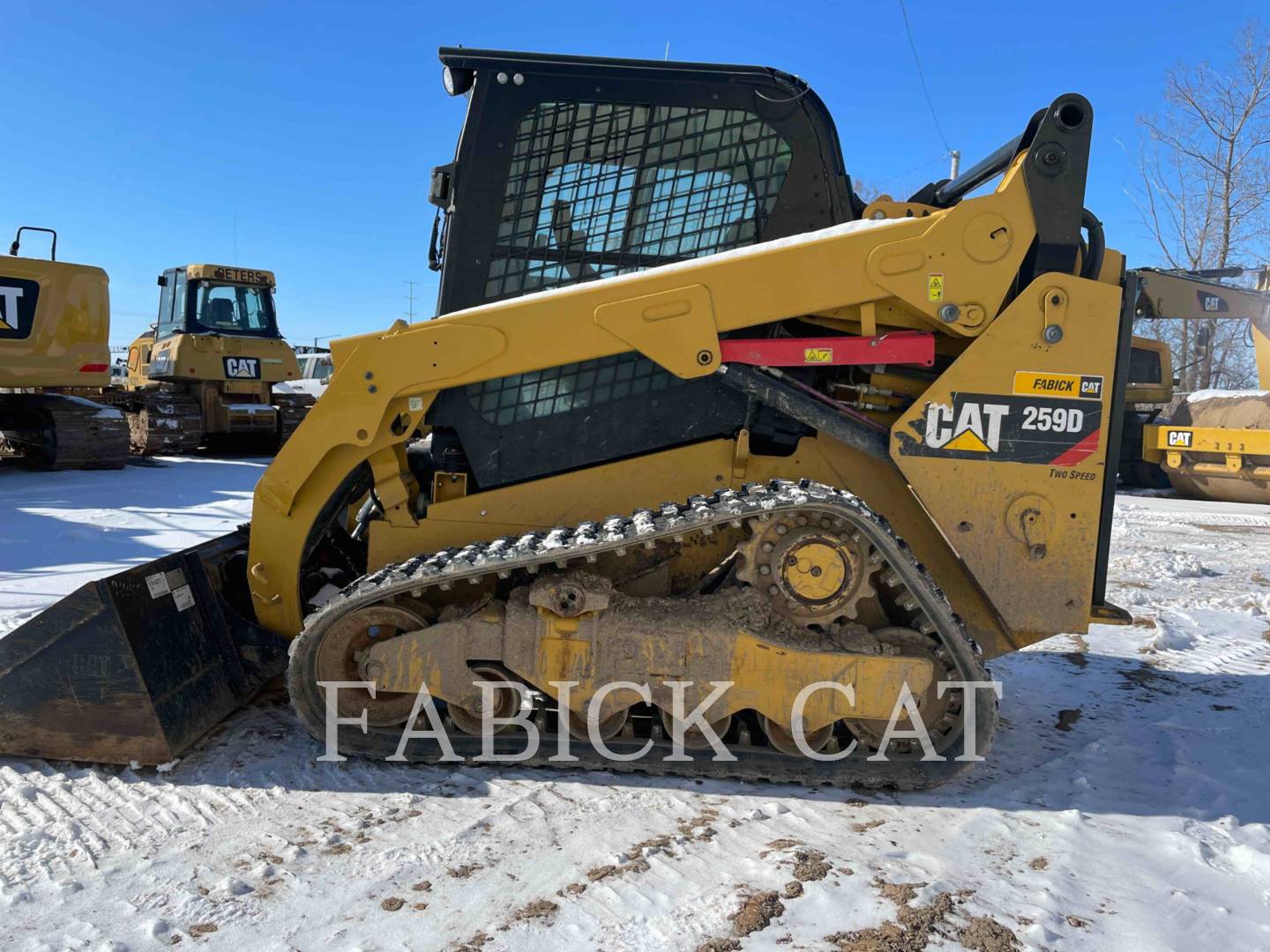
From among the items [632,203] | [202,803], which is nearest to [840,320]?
[632,203]

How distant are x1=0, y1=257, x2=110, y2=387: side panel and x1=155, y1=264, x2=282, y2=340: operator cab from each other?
355cm

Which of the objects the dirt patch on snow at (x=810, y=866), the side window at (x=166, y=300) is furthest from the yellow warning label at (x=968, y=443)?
the side window at (x=166, y=300)

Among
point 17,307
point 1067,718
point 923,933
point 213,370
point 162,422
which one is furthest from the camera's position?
point 213,370

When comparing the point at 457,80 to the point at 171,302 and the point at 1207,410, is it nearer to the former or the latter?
the point at 1207,410

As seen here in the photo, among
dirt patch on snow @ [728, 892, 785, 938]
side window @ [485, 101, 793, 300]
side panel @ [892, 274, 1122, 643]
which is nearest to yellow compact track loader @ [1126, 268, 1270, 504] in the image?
side panel @ [892, 274, 1122, 643]

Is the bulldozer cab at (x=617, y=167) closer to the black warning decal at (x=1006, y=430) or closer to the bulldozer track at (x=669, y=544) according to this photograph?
the black warning decal at (x=1006, y=430)

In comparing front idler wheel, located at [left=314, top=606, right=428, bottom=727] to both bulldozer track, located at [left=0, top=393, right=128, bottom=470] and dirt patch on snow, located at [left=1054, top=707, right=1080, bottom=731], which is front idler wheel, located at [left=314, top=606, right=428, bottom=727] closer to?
dirt patch on snow, located at [left=1054, top=707, right=1080, bottom=731]

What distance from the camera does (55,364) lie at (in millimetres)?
11297

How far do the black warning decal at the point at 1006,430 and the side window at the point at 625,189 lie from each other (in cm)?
116

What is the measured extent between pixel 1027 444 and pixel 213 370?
14.8 metres

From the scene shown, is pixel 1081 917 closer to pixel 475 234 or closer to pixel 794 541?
pixel 794 541

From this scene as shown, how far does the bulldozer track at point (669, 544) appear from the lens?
10.2 feet

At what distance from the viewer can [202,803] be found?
3.06m

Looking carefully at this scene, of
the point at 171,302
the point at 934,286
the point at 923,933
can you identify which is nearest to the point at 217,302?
the point at 171,302
